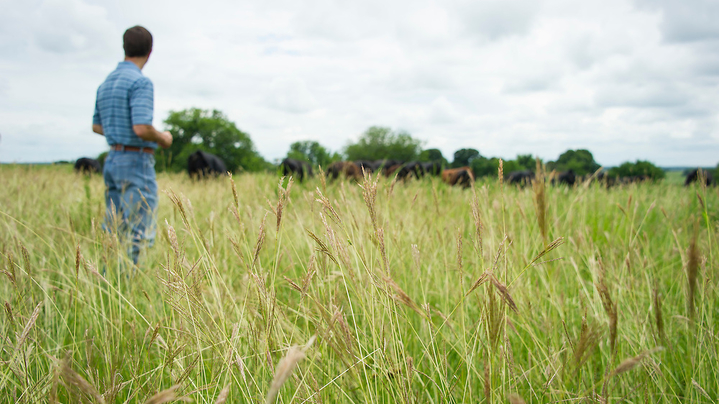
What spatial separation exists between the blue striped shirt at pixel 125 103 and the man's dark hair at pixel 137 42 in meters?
0.11

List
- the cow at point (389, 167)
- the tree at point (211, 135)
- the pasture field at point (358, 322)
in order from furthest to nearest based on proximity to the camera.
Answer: the tree at point (211, 135) → the cow at point (389, 167) → the pasture field at point (358, 322)

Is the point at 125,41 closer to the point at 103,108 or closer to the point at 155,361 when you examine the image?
the point at 103,108

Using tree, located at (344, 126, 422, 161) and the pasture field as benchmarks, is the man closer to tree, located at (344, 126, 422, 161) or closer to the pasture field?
the pasture field

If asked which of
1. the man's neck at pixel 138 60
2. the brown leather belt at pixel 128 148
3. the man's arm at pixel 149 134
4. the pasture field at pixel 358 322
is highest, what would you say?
the man's neck at pixel 138 60

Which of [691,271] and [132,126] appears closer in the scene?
[691,271]

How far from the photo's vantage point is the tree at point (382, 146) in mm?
49938

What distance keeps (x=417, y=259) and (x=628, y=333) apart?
43.0 inches

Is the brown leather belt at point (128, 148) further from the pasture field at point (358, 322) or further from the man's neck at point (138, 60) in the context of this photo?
the pasture field at point (358, 322)

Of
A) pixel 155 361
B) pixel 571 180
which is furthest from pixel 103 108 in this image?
pixel 571 180

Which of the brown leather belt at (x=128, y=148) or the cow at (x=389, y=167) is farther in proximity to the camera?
the cow at (x=389, y=167)

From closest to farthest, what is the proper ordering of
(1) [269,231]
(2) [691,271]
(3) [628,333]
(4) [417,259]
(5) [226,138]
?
(2) [691,271], (4) [417,259], (3) [628,333], (1) [269,231], (5) [226,138]

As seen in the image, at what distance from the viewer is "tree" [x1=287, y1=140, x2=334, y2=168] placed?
2541mm

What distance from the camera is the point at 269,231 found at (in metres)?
2.52

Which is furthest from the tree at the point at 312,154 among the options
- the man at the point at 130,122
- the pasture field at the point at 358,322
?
the man at the point at 130,122
